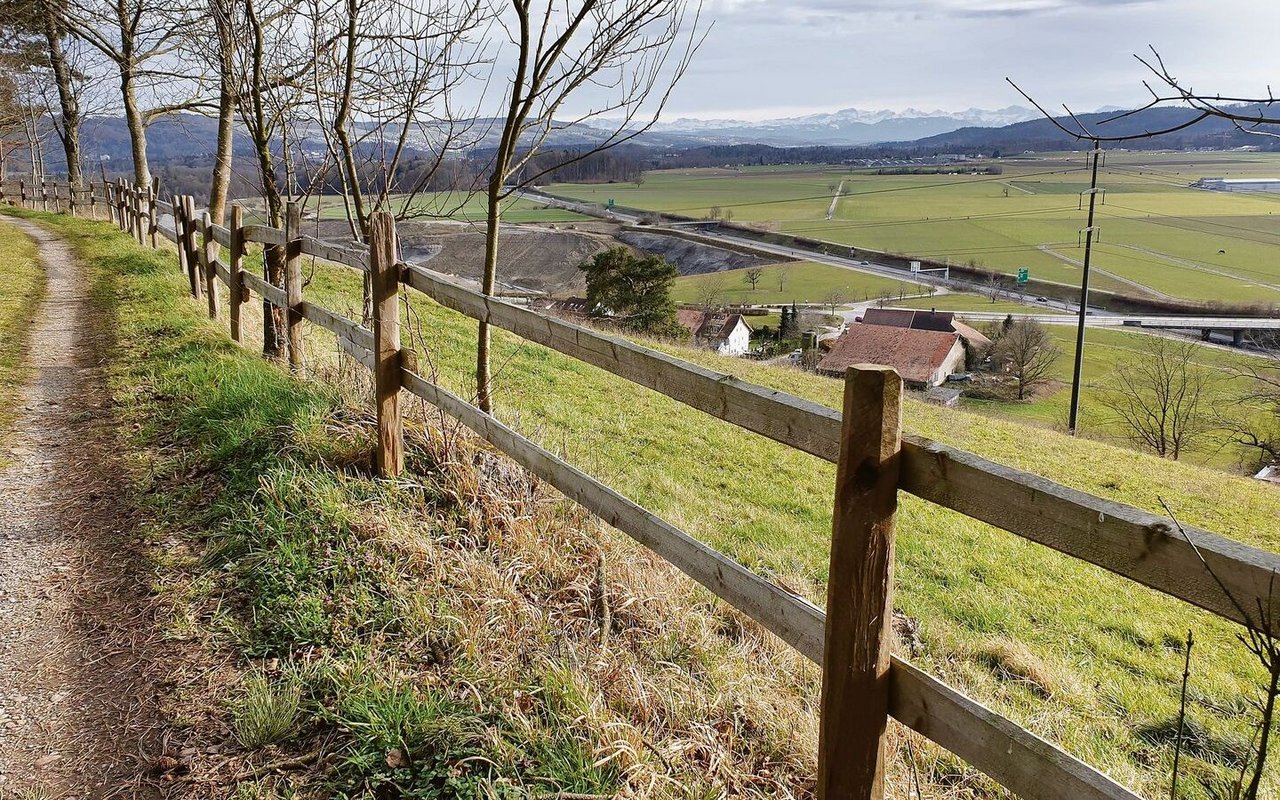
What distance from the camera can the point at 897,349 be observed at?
48.1 m

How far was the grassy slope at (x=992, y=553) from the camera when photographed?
542cm

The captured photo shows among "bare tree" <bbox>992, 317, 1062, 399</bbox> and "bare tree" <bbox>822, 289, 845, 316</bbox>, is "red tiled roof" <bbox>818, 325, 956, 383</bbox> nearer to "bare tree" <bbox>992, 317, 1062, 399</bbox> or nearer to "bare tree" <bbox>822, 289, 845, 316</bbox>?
"bare tree" <bbox>992, 317, 1062, 399</bbox>

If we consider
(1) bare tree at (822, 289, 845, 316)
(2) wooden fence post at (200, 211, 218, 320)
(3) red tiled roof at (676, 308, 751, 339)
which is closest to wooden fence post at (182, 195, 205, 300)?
(2) wooden fence post at (200, 211, 218, 320)

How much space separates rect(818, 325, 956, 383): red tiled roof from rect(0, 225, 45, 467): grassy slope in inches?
1323

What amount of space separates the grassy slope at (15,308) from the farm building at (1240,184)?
552ft

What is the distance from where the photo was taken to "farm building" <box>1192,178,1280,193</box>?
151 meters

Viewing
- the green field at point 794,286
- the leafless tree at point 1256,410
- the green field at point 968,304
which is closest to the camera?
the leafless tree at point 1256,410

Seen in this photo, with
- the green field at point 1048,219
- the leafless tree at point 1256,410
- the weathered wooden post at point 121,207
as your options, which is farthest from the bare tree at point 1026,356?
the weathered wooden post at point 121,207

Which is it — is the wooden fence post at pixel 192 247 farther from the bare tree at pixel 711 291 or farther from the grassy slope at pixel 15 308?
the bare tree at pixel 711 291

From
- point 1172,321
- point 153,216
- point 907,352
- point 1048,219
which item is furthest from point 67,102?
point 1048,219

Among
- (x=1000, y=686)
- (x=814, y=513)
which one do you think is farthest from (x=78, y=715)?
(x=814, y=513)

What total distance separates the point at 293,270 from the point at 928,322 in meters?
56.6

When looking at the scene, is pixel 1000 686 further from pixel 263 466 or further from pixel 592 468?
pixel 263 466

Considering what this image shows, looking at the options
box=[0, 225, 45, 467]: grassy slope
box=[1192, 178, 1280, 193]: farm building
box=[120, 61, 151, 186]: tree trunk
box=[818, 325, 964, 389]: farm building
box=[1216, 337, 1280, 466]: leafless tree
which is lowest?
box=[1216, 337, 1280, 466]: leafless tree
